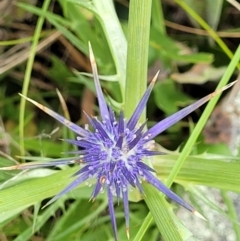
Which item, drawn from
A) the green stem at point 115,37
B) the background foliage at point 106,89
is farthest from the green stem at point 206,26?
the green stem at point 115,37

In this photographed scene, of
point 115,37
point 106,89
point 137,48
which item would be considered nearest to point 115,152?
point 137,48

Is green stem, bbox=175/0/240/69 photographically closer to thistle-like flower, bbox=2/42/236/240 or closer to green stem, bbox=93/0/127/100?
green stem, bbox=93/0/127/100

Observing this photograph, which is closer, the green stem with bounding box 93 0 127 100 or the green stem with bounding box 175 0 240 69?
the green stem with bounding box 93 0 127 100

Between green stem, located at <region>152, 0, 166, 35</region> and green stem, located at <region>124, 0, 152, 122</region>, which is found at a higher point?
green stem, located at <region>152, 0, 166, 35</region>

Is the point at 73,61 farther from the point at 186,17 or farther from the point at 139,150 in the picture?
the point at 139,150

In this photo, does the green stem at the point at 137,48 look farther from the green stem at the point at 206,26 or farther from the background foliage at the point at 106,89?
the green stem at the point at 206,26

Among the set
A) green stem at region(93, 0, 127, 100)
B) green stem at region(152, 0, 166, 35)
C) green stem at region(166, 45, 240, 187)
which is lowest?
green stem at region(166, 45, 240, 187)

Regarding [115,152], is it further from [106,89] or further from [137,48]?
[106,89]

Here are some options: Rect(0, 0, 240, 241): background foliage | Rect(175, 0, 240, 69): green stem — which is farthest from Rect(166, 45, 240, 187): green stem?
Rect(175, 0, 240, 69): green stem

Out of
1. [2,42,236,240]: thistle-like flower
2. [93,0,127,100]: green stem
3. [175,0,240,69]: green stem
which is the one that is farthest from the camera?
[175,0,240,69]: green stem
